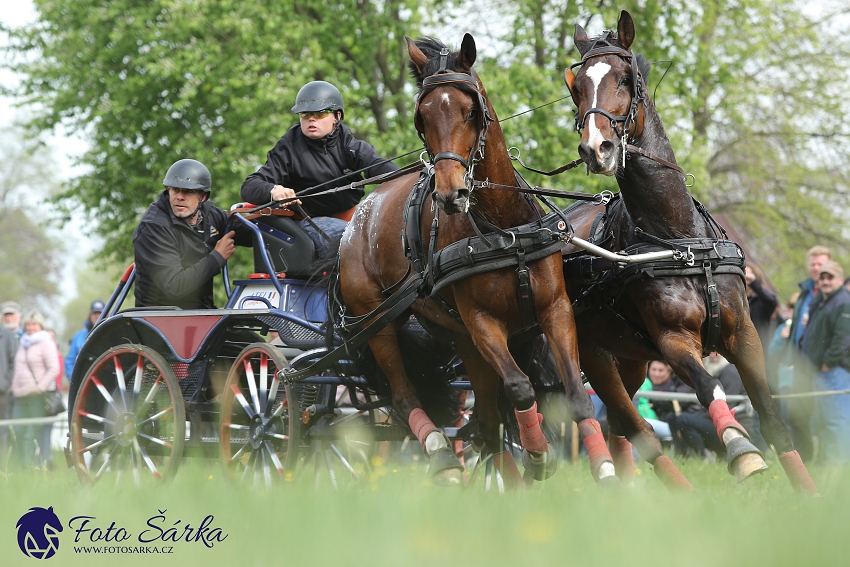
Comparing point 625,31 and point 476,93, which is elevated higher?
point 625,31

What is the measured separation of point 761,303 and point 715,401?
4.29 metres

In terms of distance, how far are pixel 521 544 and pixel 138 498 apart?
187 cm

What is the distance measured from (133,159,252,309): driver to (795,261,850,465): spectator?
4.37 metres

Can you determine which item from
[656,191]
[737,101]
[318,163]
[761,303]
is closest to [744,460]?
[656,191]

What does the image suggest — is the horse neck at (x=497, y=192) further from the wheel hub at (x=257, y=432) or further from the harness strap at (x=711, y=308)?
the wheel hub at (x=257, y=432)

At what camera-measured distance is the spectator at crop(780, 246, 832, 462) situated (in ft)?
25.5

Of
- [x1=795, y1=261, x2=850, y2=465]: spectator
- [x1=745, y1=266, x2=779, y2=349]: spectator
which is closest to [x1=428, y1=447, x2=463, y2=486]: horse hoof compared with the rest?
[x1=795, y1=261, x2=850, y2=465]: spectator

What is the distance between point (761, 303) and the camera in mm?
8297

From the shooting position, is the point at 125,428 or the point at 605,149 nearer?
the point at 605,149

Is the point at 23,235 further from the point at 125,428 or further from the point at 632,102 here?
the point at 632,102

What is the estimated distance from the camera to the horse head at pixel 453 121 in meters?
4.07

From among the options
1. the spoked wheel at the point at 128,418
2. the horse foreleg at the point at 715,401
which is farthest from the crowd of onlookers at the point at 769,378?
the horse foreleg at the point at 715,401

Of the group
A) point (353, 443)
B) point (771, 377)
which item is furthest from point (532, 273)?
point (771, 377)

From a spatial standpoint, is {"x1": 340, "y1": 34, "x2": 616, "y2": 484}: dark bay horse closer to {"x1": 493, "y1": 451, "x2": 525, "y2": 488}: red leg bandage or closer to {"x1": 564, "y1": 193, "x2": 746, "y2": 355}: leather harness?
{"x1": 564, "y1": 193, "x2": 746, "y2": 355}: leather harness
